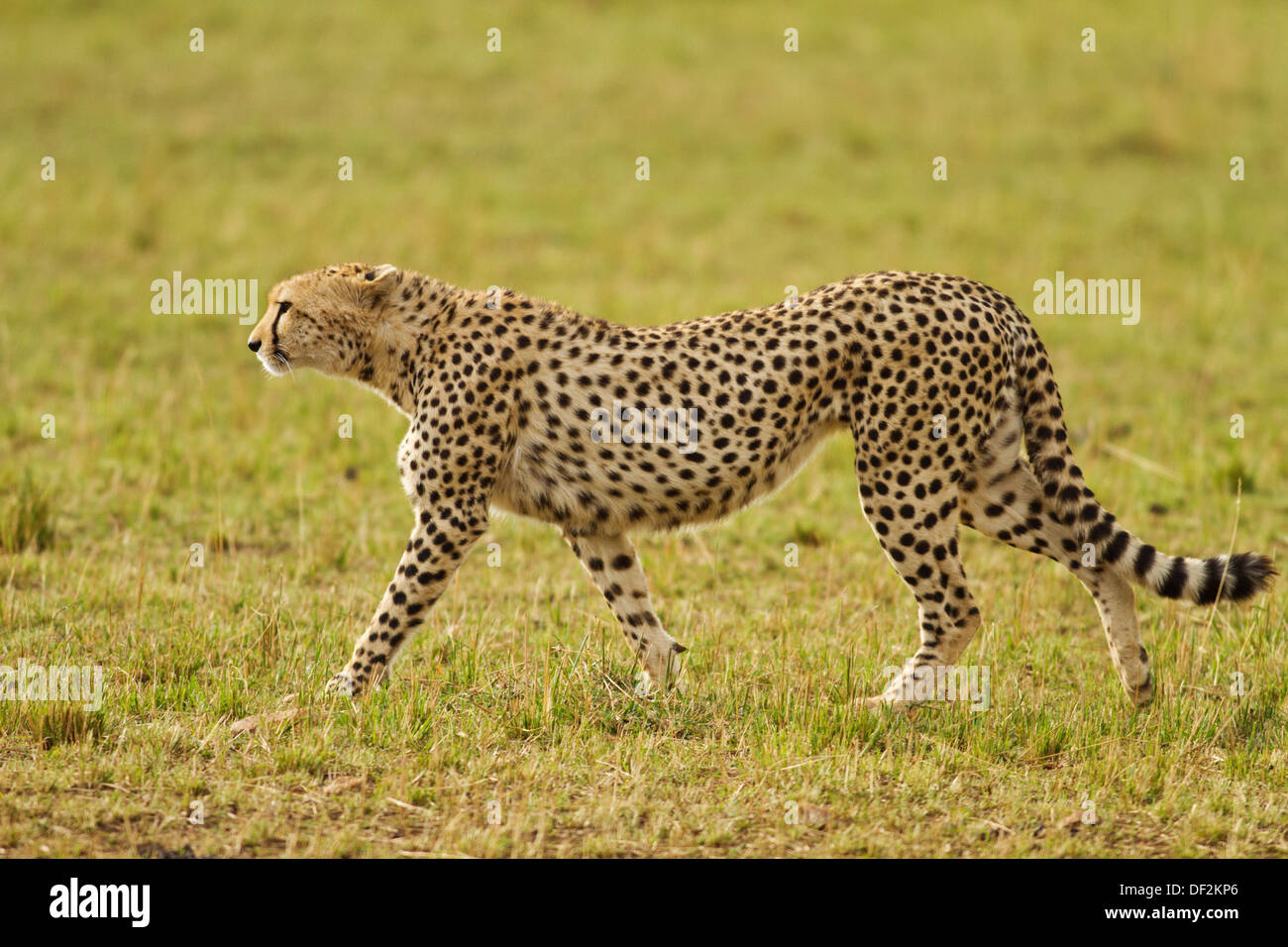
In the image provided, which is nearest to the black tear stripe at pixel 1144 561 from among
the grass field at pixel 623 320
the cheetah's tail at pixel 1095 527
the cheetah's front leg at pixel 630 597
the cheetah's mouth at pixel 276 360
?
the cheetah's tail at pixel 1095 527

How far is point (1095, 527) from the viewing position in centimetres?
556

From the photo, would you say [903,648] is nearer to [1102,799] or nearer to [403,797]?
[1102,799]

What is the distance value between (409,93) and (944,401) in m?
11.9

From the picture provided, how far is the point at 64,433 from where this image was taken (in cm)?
867

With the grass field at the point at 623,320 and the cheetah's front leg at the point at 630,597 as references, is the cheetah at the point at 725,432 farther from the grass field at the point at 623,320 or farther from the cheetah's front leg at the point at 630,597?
the grass field at the point at 623,320

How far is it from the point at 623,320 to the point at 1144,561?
5.75m

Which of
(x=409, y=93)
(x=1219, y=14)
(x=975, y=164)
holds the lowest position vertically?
(x=975, y=164)

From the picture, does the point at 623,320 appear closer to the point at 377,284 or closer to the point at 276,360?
→ the point at 377,284

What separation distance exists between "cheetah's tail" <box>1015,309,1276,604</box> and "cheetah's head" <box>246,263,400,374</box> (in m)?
2.31

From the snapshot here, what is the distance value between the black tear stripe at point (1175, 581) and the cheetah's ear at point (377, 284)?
9.51 ft

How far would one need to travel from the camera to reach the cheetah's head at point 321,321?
18.5ft

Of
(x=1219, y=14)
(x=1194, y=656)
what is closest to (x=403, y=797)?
(x=1194, y=656)

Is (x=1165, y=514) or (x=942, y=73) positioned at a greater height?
(x=942, y=73)
